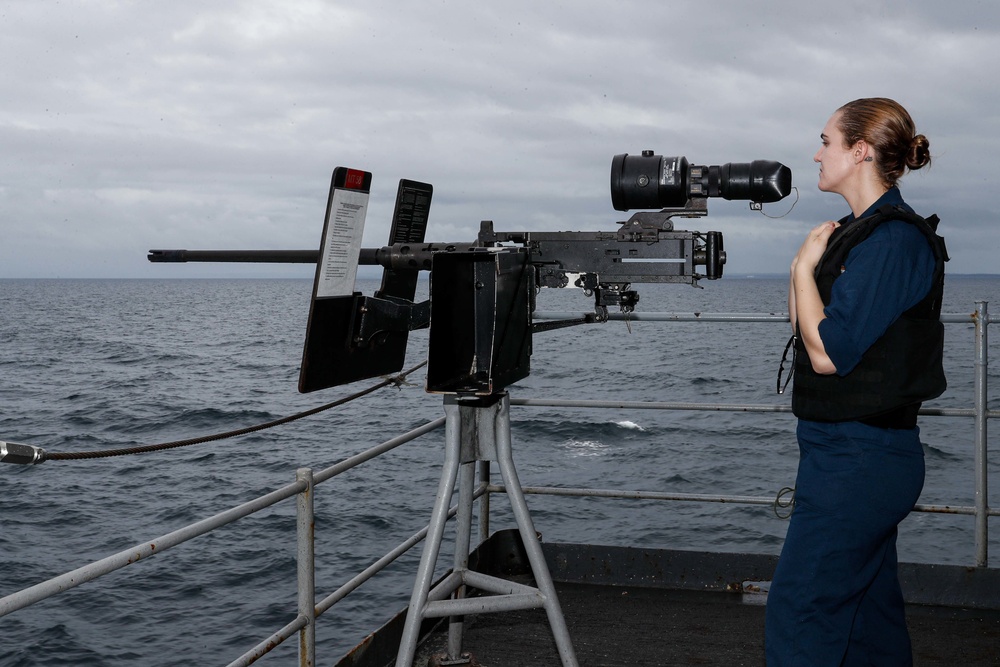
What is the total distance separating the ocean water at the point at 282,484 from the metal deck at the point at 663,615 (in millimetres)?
1067

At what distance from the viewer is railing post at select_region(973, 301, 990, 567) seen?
12.6 ft

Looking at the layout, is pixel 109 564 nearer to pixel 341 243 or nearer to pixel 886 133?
pixel 341 243

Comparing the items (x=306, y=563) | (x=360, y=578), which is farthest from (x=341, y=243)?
(x=360, y=578)

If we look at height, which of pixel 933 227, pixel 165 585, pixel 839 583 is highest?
pixel 933 227

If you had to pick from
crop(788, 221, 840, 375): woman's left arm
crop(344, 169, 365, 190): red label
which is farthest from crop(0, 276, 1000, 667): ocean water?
crop(788, 221, 840, 375): woman's left arm

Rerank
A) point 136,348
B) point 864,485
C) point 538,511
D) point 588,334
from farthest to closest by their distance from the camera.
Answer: point 588,334
point 136,348
point 538,511
point 864,485

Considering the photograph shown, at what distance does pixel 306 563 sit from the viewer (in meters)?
2.79

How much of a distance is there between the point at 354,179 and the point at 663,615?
94.2 inches

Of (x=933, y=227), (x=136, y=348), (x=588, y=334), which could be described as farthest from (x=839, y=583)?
(x=588, y=334)

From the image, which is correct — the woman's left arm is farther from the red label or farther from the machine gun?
the red label

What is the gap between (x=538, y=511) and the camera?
17.1m

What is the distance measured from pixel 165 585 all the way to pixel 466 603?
12.0 m

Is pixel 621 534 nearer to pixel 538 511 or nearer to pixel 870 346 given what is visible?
pixel 538 511

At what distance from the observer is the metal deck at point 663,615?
3.57 metres
